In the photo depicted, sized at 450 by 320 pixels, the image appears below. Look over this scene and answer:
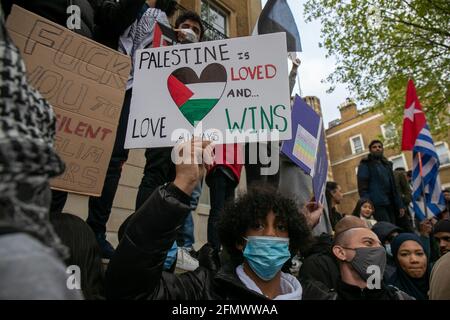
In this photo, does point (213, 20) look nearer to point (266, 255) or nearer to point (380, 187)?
point (380, 187)

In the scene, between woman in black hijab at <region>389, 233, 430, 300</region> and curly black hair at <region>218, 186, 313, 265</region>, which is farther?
woman in black hijab at <region>389, 233, 430, 300</region>

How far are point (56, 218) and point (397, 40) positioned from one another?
11199 mm

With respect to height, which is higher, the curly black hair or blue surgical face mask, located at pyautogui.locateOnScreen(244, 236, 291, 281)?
the curly black hair

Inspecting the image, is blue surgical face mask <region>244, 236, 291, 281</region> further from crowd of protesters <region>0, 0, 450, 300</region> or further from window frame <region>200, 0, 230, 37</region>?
window frame <region>200, 0, 230, 37</region>

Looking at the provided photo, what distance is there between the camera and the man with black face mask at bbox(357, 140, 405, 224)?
5883 mm

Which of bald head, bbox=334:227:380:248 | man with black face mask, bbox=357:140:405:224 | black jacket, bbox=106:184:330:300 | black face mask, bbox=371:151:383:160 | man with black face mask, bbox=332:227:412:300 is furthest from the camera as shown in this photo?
black face mask, bbox=371:151:383:160

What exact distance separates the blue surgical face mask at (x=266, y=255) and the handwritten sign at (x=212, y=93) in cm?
57

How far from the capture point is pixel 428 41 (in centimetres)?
1050

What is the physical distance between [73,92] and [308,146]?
2.01m

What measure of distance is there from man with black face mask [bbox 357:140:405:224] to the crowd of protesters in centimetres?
170

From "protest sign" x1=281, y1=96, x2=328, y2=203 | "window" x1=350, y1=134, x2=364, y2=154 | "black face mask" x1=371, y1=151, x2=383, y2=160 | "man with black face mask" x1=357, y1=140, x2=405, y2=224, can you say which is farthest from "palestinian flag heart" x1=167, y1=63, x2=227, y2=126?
"window" x1=350, y1=134, x2=364, y2=154

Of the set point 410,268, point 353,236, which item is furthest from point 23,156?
point 410,268
